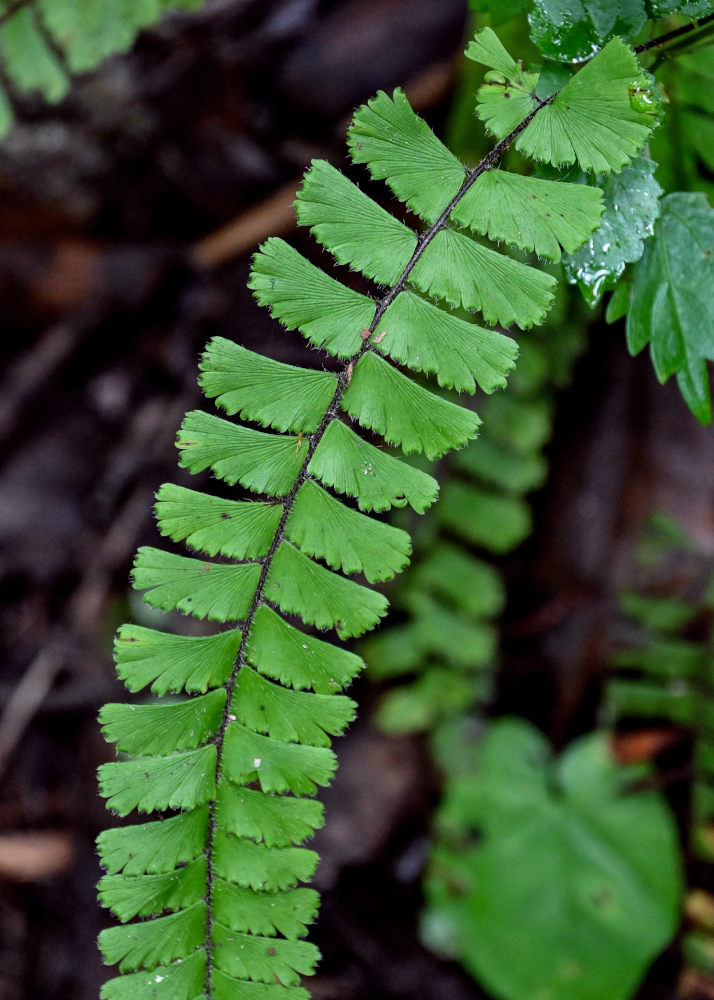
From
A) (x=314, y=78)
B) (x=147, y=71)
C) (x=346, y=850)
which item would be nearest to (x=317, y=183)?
(x=314, y=78)

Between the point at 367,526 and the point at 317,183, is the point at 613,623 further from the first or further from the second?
the point at 317,183

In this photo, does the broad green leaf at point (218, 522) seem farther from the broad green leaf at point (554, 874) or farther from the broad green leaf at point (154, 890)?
the broad green leaf at point (554, 874)

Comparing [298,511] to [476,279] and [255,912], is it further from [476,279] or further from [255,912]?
[255,912]

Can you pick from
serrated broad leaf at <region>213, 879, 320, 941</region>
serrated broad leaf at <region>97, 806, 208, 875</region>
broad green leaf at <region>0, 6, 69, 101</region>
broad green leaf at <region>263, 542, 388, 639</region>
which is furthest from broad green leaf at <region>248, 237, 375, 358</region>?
broad green leaf at <region>0, 6, 69, 101</region>

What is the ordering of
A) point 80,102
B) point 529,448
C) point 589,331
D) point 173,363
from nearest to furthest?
point 529,448 < point 589,331 < point 80,102 < point 173,363

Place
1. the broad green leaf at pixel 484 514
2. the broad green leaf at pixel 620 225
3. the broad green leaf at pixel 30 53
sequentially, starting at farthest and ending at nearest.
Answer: the broad green leaf at pixel 484 514, the broad green leaf at pixel 30 53, the broad green leaf at pixel 620 225

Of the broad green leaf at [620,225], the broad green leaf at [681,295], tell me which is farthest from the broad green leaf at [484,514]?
the broad green leaf at [620,225]

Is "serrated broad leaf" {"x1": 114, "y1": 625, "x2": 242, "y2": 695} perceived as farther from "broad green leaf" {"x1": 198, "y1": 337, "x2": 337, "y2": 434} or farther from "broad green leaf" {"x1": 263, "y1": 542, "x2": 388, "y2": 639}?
"broad green leaf" {"x1": 198, "y1": 337, "x2": 337, "y2": 434}
